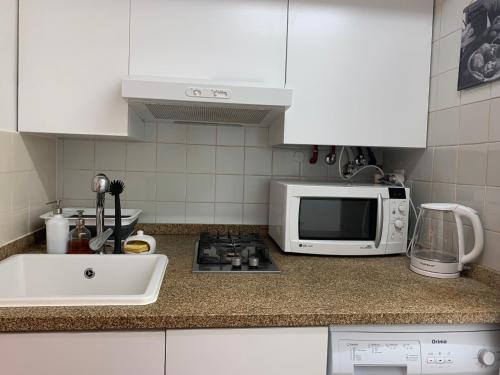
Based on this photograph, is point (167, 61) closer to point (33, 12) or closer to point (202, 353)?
point (33, 12)

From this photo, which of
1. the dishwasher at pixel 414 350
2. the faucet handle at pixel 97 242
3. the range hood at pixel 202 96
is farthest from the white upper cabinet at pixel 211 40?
the dishwasher at pixel 414 350

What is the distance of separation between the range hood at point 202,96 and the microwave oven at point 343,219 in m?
0.35

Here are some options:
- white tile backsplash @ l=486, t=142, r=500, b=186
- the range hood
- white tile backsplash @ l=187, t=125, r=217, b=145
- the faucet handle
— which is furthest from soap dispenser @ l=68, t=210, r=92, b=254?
white tile backsplash @ l=486, t=142, r=500, b=186

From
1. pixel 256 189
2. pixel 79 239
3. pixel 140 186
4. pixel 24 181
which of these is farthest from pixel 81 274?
pixel 256 189

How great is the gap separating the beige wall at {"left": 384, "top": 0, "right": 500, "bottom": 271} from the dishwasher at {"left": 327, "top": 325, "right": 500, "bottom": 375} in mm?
308

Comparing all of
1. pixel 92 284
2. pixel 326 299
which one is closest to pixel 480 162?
pixel 326 299

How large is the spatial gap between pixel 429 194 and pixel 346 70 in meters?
0.63

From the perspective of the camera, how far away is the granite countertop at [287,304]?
2.72 feet

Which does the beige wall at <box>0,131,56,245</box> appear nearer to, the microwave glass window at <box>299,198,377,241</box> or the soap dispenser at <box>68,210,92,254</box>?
the soap dispenser at <box>68,210,92,254</box>

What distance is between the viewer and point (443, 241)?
51.6 inches

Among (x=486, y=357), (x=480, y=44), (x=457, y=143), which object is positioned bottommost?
(x=486, y=357)

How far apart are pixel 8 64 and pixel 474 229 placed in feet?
5.55

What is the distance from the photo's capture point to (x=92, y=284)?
1.23 meters

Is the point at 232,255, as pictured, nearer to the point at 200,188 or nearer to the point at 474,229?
the point at 200,188
